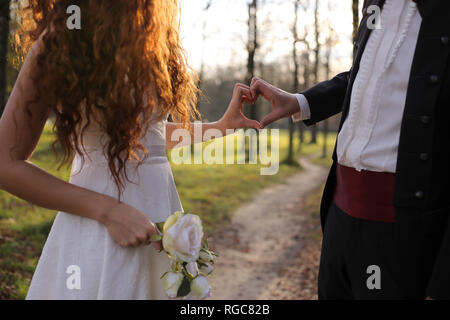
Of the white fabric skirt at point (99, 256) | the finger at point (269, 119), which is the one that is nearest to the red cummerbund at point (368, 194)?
the finger at point (269, 119)

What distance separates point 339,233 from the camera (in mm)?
1854

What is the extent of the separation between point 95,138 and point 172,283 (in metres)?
0.59

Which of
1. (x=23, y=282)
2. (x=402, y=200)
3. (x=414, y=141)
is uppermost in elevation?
(x=414, y=141)

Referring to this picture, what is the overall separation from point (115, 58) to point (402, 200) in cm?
118

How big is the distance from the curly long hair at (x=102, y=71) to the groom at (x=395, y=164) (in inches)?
35.4

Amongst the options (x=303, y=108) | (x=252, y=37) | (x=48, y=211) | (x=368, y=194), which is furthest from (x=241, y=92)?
(x=252, y=37)

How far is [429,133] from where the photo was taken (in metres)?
1.52

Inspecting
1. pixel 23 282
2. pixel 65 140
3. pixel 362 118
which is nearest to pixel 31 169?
pixel 65 140

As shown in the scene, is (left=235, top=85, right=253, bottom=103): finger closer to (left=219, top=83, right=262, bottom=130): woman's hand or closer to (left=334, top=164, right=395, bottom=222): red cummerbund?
(left=219, top=83, right=262, bottom=130): woman's hand

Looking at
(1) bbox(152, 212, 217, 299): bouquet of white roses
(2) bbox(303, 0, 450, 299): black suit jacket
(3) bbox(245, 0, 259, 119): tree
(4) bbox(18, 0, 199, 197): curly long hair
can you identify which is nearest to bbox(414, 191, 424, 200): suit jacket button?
(2) bbox(303, 0, 450, 299): black suit jacket

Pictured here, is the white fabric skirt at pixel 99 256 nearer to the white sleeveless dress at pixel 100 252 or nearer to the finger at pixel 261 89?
the white sleeveless dress at pixel 100 252

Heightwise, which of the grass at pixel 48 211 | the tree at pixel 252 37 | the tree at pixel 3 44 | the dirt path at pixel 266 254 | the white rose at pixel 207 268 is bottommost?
the dirt path at pixel 266 254

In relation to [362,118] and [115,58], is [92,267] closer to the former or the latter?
[115,58]

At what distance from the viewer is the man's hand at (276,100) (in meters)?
2.17
